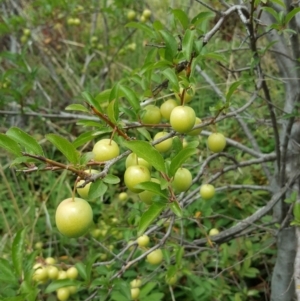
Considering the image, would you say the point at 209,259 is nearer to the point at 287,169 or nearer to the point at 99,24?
the point at 287,169

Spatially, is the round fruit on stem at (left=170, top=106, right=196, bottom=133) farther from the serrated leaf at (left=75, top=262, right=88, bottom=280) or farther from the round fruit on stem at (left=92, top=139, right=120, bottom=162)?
the serrated leaf at (left=75, top=262, right=88, bottom=280)

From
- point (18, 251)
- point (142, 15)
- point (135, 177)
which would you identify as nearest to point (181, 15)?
point (135, 177)

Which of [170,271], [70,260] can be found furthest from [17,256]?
[70,260]

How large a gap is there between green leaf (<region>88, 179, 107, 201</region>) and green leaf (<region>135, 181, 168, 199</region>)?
0.23 ft

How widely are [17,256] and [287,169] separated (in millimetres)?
1206

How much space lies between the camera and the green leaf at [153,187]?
82cm

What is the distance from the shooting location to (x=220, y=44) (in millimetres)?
4316

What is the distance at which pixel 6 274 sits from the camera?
1342 millimetres

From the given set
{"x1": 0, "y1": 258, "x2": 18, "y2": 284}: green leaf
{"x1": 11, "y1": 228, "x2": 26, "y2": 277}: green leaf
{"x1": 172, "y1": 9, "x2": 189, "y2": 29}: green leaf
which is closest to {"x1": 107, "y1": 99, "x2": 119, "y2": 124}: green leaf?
{"x1": 172, "y1": 9, "x2": 189, "y2": 29}: green leaf

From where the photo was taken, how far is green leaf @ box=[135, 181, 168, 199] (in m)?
0.82

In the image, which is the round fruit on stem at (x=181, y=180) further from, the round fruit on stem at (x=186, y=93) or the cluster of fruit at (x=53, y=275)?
the cluster of fruit at (x=53, y=275)

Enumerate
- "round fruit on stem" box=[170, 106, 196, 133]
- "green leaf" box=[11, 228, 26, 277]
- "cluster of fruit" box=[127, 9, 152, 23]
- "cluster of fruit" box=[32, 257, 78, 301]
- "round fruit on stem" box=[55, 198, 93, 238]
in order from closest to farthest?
1. "round fruit on stem" box=[55, 198, 93, 238]
2. "round fruit on stem" box=[170, 106, 196, 133]
3. "green leaf" box=[11, 228, 26, 277]
4. "cluster of fruit" box=[32, 257, 78, 301]
5. "cluster of fruit" box=[127, 9, 152, 23]

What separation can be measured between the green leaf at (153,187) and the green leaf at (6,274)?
747 mm

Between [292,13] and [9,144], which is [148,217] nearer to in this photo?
[9,144]
